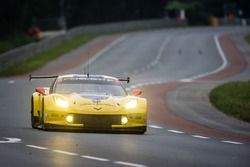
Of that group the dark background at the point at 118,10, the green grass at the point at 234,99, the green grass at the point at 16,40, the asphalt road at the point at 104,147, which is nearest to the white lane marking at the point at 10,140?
the asphalt road at the point at 104,147

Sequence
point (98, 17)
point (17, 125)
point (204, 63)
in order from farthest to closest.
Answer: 1. point (98, 17)
2. point (204, 63)
3. point (17, 125)

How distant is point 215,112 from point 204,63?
35.6 m

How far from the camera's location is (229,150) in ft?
50.1

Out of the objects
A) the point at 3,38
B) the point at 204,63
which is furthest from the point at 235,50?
the point at 3,38

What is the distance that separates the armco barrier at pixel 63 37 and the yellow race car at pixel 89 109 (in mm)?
33310

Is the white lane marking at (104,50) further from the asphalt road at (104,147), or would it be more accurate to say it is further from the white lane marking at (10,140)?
the white lane marking at (10,140)

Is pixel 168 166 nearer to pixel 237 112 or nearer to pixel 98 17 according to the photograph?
pixel 237 112

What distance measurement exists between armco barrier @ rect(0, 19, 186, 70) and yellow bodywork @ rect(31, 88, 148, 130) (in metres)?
Answer: 34.0

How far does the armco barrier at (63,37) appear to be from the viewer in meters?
54.4

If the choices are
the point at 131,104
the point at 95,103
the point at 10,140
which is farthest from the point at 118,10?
the point at 10,140

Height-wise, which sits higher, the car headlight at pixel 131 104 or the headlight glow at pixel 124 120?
the car headlight at pixel 131 104

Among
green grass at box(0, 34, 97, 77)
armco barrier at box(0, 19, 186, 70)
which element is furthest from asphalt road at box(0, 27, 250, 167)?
armco barrier at box(0, 19, 186, 70)

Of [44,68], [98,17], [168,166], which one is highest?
[98,17]

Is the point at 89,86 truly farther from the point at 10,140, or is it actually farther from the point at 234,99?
the point at 234,99
